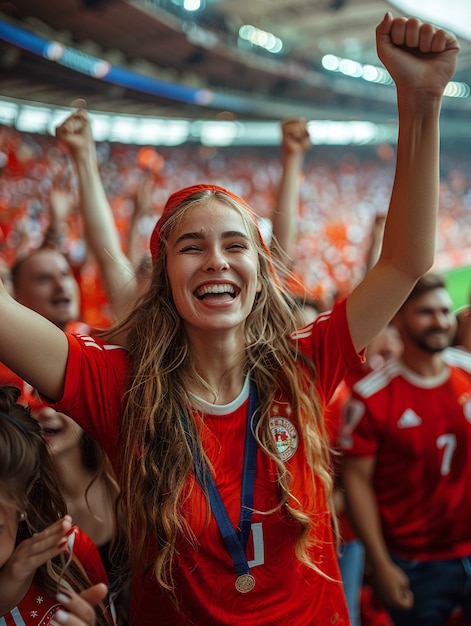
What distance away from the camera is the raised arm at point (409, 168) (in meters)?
1.19

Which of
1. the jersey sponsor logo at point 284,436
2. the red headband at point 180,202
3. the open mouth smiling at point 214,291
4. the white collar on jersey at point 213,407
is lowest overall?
the jersey sponsor logo at point 284,436

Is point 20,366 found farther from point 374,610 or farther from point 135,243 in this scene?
point 374,610

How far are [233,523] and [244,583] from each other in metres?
0.11

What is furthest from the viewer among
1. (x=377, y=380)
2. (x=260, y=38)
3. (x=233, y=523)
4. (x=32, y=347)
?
(x=260, y=38)

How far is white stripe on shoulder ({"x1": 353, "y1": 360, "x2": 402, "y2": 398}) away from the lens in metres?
2.24

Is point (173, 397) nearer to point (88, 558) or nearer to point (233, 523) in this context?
point (233, 523)

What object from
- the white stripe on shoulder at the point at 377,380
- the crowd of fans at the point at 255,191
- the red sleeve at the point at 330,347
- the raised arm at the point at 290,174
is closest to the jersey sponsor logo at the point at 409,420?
the white stripe on shoulder at the point at 377,380

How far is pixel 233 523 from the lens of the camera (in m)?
1.20

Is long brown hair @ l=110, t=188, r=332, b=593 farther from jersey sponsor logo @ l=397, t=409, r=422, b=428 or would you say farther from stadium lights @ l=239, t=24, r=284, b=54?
stadium lights @ l=239, t=24, r=284, b=54

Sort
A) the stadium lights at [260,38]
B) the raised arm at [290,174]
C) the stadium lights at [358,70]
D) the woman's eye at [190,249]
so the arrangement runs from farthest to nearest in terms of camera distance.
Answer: the stadium lights at [358,70] < the stadium lights at [260,38] < the raised arm at [290,174] < the woman's eye at [190,249]

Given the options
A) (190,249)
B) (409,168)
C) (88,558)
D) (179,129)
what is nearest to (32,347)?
(190,249)

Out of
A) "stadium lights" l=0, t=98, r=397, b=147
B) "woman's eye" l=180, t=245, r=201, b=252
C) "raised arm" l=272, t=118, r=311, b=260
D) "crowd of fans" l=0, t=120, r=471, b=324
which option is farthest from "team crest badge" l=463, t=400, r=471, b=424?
"crowd of fans" l=0, t=120, r=471, b=324

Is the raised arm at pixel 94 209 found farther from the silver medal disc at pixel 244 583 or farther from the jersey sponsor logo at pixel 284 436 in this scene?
the silver medal disc at pixel 244 583

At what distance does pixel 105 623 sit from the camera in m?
1.22
